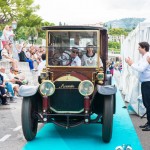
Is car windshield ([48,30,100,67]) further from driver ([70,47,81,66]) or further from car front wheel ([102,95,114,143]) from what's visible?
car front wheel ([102,95,114,143])

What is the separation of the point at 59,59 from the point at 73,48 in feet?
1.18

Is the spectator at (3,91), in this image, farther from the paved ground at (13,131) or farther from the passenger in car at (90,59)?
the passenger in car at (90,59)

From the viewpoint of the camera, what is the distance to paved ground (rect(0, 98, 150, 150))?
662 centimetres

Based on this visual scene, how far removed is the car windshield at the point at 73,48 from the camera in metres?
7.45

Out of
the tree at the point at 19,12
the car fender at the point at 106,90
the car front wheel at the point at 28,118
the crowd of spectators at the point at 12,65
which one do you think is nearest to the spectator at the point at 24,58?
the crowd of spectators at the point at 12,65

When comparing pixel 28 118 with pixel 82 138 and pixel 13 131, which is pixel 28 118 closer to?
pixel 82 138

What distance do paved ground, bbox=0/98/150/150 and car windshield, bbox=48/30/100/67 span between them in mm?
1608

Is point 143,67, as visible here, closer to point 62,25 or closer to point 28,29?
point 62,25

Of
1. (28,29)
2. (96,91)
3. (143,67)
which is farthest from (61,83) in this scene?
(28,29)

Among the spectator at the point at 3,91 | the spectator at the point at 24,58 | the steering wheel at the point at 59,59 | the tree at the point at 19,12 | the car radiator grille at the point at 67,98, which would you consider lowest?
the spectator at the point at 3,91

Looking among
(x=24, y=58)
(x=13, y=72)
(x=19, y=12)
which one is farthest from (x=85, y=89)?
(x=19, y=12)

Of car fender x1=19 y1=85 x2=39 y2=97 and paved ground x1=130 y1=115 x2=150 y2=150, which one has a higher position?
car fender x1=19 y1=85 x2=39 y2=97

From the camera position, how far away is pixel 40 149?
20.4 feet

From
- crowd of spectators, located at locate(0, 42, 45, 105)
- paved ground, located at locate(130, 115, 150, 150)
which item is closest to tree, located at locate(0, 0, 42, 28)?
crowd of spectators, located at locate(0, 42, 45, 105)
